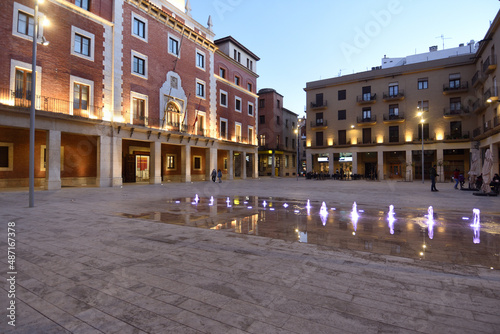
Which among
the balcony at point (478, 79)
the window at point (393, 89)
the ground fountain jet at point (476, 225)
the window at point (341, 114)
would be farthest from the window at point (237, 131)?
the ground fountain jet at point (476, 225)

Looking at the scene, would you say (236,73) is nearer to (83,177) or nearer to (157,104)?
(157,104)

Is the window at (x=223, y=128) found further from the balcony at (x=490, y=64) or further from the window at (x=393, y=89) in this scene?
the balcony at (x=490, y=64)

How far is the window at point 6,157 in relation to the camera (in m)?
17.8

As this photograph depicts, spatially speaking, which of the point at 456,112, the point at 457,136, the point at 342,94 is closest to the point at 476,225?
the point at 457,136

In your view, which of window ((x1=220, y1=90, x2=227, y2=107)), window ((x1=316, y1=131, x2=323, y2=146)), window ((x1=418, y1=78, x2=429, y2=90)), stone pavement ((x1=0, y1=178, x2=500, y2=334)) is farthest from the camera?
window ((x1=316, y1=131, x2=323, y2=146))

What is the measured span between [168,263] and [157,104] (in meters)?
23.3

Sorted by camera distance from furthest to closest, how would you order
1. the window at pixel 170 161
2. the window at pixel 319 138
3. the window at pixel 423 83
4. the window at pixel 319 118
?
1. the window at pixel 319 138
2. the window at pixel 319 118
3. the window at pixel 423 83
4. the window at pixel 170 161

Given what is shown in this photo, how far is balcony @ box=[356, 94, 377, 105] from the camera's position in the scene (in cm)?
3791

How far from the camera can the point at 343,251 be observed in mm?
4625

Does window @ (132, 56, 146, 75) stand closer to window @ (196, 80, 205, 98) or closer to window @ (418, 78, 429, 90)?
window @ (196, 80, 205, 98)

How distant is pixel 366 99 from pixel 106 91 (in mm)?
34277

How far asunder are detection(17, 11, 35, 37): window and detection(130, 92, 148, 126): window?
738 cm

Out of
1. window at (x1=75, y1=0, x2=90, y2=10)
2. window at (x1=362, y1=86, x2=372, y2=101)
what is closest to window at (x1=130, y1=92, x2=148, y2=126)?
window at (x1=75, y1=0, x2=90, y2=10)

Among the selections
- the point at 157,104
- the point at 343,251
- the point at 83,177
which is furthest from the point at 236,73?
the point at 343,251
